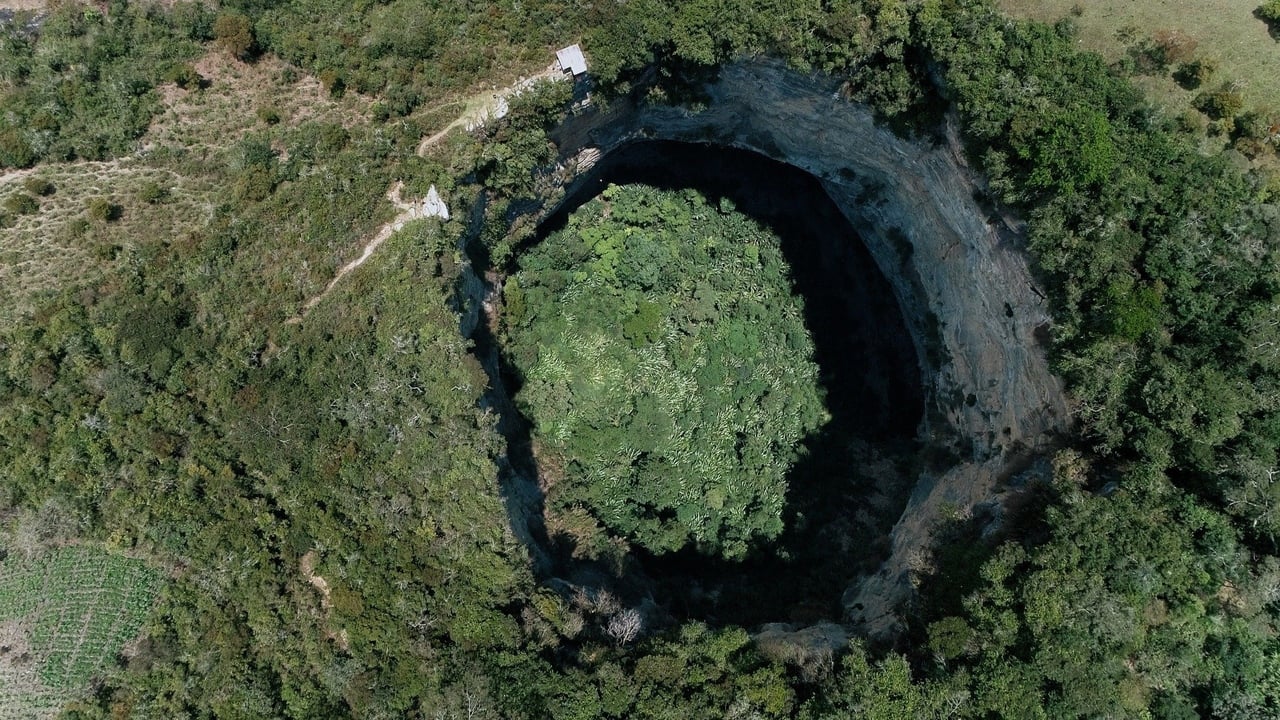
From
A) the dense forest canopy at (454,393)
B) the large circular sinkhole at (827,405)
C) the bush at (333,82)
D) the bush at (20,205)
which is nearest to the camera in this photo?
the dense forest canopy at (454,393)

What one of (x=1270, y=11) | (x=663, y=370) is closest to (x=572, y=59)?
(x=663, y=370)

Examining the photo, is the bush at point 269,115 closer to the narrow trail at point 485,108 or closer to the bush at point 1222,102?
the narrow trail at point 485,108

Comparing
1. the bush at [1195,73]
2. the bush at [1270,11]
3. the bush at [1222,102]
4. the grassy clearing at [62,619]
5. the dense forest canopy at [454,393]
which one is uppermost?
the bush at [1270,11]

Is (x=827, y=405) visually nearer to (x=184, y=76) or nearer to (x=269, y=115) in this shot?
(x=269, y=115)

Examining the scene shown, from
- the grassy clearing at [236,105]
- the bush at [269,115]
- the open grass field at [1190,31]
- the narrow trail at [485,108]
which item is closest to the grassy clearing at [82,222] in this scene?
the grassy clearing at [236,105]

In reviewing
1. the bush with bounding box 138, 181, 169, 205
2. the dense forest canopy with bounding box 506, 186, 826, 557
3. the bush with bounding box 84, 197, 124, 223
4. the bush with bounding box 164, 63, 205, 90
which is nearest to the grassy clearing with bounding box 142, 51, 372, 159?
the bush with bounding box 164, 63, 205, 90
